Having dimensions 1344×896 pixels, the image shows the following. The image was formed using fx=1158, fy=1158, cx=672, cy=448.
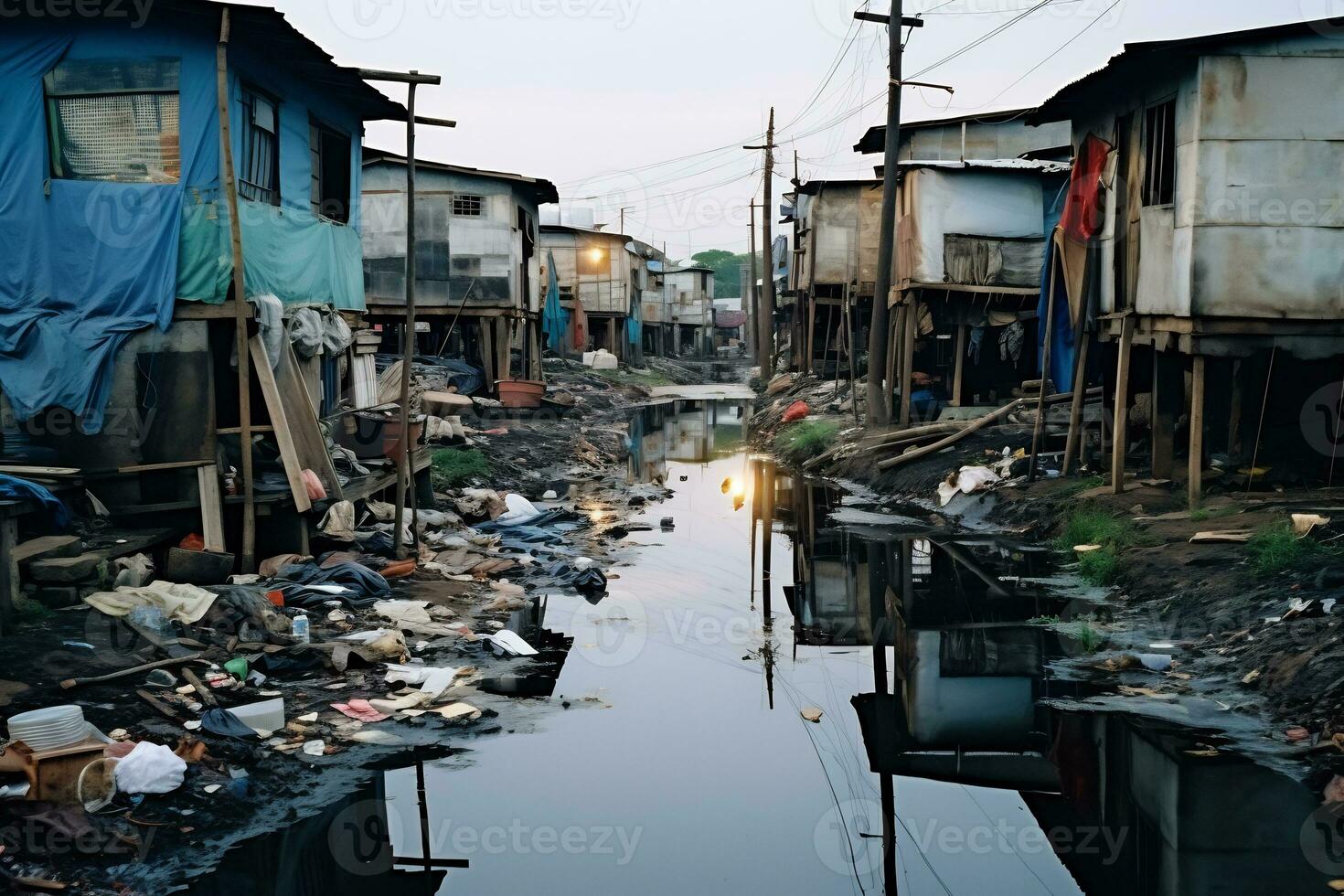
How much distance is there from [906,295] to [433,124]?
11.5 m

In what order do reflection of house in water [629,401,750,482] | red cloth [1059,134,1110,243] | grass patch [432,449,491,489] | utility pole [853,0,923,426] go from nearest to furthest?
1. red cloth [1059,134,1110,243]
2. grass patch [432,449,491,489]
3. utility pole [853,0,923,426]
4. reflection of house in water [629,401,750,482]

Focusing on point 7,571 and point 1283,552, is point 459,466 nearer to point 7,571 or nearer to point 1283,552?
point 7,571

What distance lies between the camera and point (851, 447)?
21.1 metres

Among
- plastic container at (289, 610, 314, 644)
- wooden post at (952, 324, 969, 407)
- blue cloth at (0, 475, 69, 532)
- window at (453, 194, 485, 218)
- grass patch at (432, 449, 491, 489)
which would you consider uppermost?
window at (453, 194, 485, 218)

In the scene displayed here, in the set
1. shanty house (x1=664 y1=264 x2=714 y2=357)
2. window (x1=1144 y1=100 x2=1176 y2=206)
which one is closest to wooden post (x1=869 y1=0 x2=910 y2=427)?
window (x1=1144 y1=100 x2=1176 y2=206)

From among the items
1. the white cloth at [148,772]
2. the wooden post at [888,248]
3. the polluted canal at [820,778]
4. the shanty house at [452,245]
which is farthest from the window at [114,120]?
the shanty house at [452,245]

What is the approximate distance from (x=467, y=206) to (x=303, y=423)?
14741 mm

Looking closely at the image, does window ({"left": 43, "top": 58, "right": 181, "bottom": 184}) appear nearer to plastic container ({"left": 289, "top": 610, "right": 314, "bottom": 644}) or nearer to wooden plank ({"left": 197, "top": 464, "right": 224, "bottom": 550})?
wooden plank ({"left": 197, "top": 464, "right": 224, "bottom": 550})

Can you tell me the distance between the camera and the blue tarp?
35.5ft

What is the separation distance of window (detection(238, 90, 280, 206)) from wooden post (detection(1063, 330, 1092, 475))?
9.95 m


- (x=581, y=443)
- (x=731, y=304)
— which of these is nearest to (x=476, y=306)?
(x=581, y=443)

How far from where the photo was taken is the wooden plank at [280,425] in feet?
36.9

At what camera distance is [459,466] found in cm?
1809

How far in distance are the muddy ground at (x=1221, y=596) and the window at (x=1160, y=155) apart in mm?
3346
